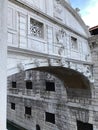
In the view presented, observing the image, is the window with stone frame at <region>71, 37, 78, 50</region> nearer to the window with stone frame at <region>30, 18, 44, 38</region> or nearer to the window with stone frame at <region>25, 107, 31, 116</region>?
the window with stone frame at <region>30, 18, 44, 38</region>

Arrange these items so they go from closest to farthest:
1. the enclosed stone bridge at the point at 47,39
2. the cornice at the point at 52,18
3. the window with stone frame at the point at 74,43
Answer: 1. the enclosed stone bridge at the point at 47,39
2. the cornice at the point at 52,18
3. the window with stone frame at the point at 74,43

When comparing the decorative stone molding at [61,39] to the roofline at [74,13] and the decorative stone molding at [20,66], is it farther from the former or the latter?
the decorative stone molding at [20,66]

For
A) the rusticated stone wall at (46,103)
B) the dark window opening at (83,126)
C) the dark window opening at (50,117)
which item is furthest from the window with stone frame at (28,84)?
the dark window opening at (83,126)

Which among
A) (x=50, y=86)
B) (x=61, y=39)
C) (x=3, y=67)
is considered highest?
(x=61, y=39)

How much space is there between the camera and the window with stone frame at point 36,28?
4.90m

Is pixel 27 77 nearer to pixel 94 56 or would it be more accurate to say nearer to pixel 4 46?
pixel 94 56

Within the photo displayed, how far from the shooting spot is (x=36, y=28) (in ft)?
16.8

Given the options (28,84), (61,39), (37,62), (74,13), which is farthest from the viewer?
(28,84)

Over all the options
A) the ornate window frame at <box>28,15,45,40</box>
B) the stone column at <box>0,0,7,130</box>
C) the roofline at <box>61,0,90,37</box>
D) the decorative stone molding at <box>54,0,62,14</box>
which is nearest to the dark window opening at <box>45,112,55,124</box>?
the roofline at <box>61,0,90,37</box>

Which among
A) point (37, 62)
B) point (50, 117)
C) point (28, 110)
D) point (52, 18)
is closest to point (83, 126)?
point (50, 117)

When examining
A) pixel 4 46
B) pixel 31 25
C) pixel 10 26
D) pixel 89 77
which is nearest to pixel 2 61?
pixel 4 46

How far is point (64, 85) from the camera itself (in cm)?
905

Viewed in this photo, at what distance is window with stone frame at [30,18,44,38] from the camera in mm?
4900

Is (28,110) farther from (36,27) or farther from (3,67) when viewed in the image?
(3,67)
